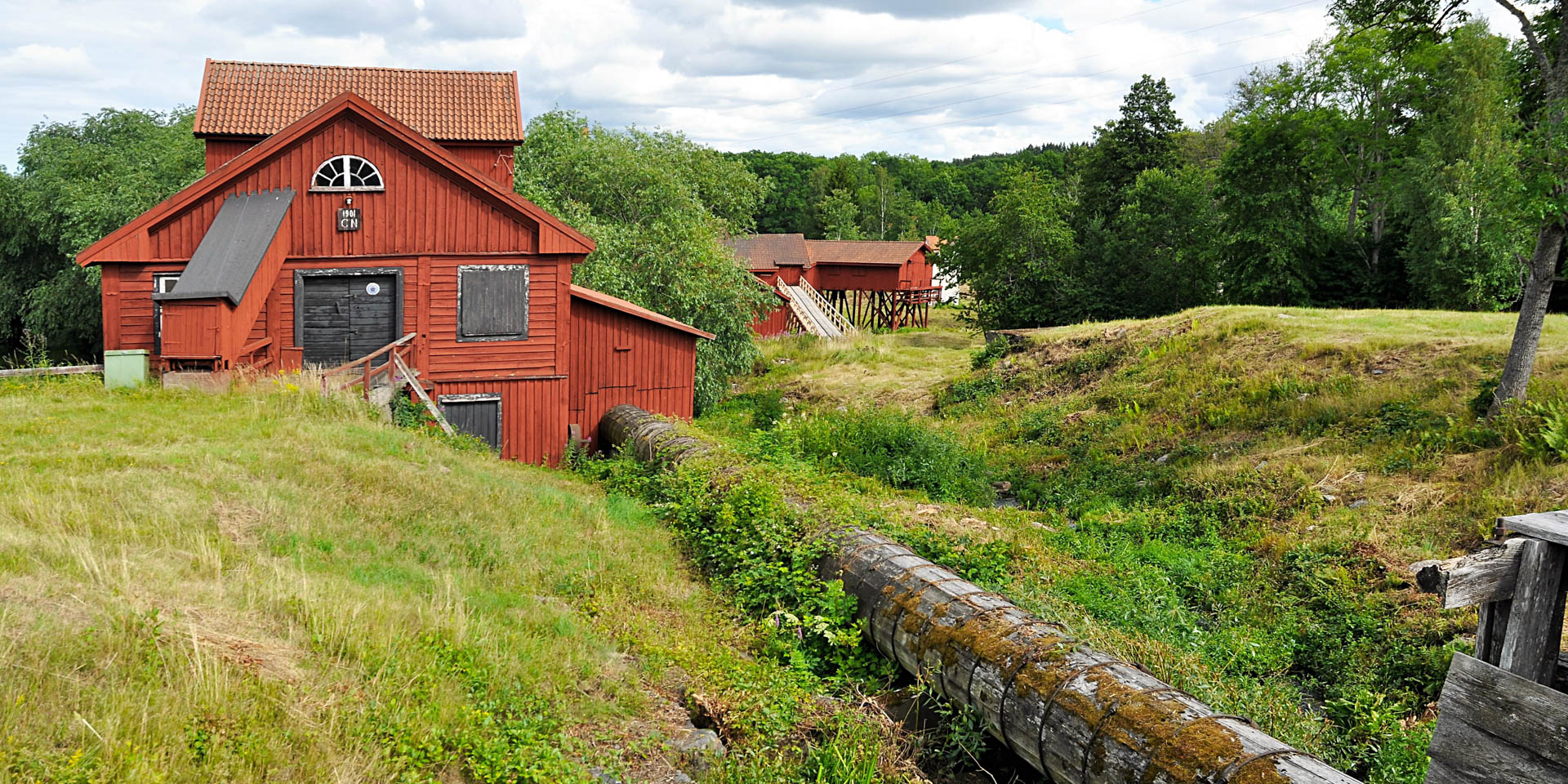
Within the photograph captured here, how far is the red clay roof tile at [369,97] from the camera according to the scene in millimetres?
21953

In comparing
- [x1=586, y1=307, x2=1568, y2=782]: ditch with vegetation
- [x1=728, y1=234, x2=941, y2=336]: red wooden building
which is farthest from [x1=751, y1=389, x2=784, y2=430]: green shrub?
[x1=728, y1=234, x2=941, y2=336]: red wooden building

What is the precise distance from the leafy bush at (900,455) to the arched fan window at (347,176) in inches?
353

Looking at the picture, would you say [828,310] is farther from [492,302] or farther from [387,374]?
[387,374]

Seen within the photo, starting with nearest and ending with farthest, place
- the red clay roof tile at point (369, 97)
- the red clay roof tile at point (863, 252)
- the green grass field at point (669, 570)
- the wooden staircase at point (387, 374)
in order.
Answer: the green grass field at point (669, 570)
the wooden staircase at point (387, 374)
the red clay roof tile at point (369, 97)
the red clay roof tile at point (863, 252)

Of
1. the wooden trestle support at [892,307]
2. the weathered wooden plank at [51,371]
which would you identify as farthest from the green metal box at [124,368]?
the wooden trestle support at [892,307]

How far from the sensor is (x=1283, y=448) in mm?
15391

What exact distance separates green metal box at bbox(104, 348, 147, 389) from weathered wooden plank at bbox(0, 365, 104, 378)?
1.75 feet

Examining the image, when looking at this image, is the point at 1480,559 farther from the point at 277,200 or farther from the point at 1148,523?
the point at 277,200

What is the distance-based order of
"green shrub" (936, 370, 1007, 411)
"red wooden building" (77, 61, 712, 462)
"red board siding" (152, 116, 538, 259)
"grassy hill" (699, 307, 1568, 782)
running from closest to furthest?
"grassy hill" (699, 307, 1568, 782), "red wooden building" (77, 61, 712, 462), "red board siding" (152, 116, 538, 259), "green shrub" (936, 370, 1007, 411)

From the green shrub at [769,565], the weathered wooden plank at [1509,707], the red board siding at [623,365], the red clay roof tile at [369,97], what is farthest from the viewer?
the red clay roof tile at [369,97]

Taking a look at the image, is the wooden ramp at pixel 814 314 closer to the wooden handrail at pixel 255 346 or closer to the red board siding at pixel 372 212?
the red board siding at pixel 372 212

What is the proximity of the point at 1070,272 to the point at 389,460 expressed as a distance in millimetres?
32485

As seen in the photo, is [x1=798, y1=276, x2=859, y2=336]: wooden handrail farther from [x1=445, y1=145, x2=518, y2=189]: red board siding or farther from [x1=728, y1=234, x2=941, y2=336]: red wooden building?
[x1=445, y1=145, x2=518, y2=189]: red board siding

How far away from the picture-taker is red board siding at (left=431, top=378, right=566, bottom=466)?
1889 cm
